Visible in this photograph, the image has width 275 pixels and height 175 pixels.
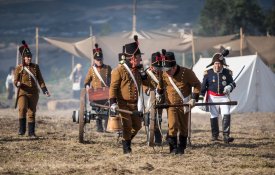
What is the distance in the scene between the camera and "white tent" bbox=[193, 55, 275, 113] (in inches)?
797

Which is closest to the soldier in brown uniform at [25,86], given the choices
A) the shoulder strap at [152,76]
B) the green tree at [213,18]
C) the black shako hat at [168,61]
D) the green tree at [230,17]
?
the shoulder strap at [152,76]

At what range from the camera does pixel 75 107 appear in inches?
1025

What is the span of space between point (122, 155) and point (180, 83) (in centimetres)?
157

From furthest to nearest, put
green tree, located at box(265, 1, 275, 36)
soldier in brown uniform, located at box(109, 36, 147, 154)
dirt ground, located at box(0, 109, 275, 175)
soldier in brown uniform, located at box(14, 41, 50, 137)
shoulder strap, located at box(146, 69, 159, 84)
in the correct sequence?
green tree, located at box(265, 1, 275, 36) < soldier in brown uniform, located at box(14, 41, 50, 137) < shoulder strap, located at box(146, 69, 159, 84) < soldier in brown uniform, located at box(109, 36, 147, 154) < dirt ground, located at box(0, 109, 275, 175)

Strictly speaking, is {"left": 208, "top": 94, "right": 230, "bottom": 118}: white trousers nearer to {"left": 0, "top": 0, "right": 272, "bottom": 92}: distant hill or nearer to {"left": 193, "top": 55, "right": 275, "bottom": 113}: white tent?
{"left": 193, "top": 55, "right": 275, "bottom": 113}: white tent

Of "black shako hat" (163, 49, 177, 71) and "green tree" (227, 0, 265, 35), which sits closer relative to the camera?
"black shako hat" (163, 49, 177, 71)

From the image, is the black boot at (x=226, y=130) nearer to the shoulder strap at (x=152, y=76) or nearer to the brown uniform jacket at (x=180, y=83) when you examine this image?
the brown uniform jacket at (x=180, y=83)

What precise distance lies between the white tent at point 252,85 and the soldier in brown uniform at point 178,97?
34.2ft

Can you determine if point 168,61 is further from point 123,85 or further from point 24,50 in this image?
point 24,50

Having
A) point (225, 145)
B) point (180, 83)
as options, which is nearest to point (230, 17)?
point (225, 145)

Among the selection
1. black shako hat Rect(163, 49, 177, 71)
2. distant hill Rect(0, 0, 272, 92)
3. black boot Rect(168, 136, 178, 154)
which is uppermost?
distant hill Rect(0, 0, 272, 92)

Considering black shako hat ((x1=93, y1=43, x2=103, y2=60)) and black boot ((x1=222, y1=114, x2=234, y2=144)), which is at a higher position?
black shako hat ((x1=93, y1=43, x2=103, y2=60))

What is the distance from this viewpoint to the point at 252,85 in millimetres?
20438

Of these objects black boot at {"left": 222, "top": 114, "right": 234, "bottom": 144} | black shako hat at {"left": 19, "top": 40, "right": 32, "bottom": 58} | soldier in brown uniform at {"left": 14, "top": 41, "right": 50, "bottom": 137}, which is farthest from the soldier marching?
black shako hat at {"left": 19, "top": 40, "right": 32, "bottom": 58}
